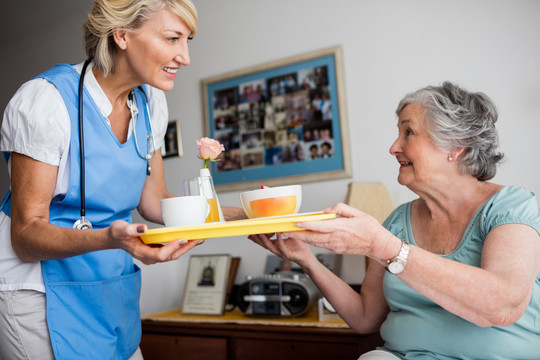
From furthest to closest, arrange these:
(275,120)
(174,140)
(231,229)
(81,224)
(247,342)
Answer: (174,140) → (275,120) → (247,342) → (81,224) → (231,229)

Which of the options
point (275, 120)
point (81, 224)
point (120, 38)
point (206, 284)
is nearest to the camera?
point (81, 224)

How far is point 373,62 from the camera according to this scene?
96.2 inches

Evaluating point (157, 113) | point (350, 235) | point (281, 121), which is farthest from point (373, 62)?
point (350, 235)

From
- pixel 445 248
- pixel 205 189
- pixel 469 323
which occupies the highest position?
pixel 205 189

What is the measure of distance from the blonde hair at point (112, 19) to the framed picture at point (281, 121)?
1.33m

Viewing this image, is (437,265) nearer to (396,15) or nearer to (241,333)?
(241,333)

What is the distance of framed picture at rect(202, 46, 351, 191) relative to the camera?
2.53 metres

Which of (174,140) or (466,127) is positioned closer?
(466,127)

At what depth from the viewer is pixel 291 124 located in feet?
8.73

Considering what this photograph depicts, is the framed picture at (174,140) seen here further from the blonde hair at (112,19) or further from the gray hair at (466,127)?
the gray hair at (466,127)

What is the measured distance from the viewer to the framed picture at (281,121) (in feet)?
8.30

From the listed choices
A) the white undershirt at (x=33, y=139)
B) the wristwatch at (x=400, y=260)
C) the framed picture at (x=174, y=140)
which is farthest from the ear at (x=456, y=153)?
the framed picture at (x=174, y=140)

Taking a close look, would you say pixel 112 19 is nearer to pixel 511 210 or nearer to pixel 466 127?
pixel 466 127

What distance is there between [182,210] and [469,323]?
754 mm
